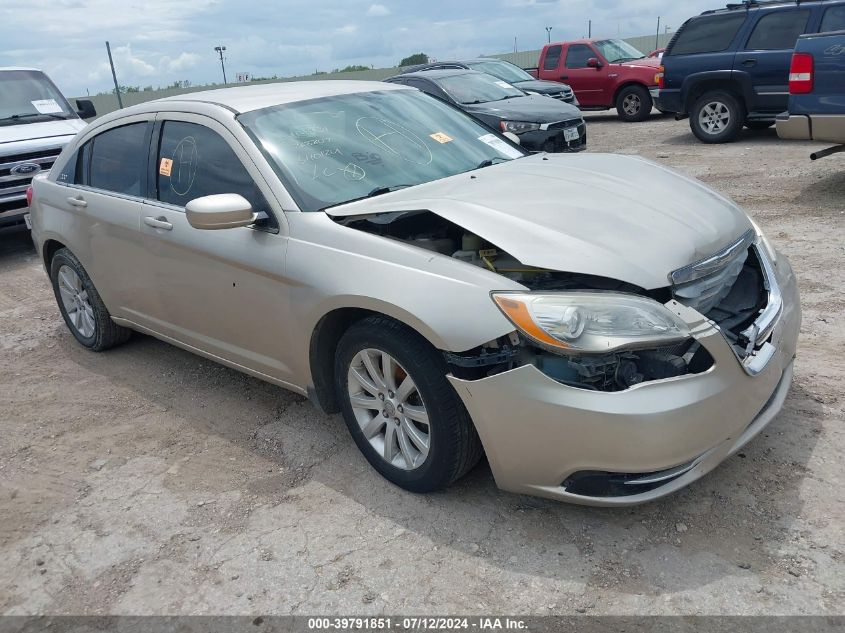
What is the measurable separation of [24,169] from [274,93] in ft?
19.5

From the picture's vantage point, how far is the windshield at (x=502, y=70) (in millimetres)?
13508

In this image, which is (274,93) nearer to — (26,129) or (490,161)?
(490,161)

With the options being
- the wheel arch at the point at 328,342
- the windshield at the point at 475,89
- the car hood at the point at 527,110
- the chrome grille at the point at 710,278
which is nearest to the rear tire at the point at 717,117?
the car hood at the point at 527,110

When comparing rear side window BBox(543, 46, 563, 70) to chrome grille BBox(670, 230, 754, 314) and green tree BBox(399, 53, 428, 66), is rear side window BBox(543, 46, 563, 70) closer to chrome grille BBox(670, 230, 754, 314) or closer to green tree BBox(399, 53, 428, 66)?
chrome grille BBox(670, 230, 754, 314)

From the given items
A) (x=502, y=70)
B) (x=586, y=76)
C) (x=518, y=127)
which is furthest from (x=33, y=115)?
(x=586, y=76)

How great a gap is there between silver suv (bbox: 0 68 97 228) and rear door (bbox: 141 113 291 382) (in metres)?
5.45

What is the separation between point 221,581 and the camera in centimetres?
288

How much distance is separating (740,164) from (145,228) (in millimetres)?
8173

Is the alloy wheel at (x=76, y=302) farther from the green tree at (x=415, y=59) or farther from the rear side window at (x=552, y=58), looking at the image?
the green tree at (x=415, y=59)

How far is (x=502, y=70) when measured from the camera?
1387 cm

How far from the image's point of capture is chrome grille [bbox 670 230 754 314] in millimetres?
2857

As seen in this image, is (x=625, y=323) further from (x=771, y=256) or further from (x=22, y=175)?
(x=22, y=175)

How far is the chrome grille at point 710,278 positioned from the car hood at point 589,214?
0.04m

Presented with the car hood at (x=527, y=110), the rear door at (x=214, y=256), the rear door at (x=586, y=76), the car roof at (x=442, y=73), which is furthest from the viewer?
the rear door at (x=586, y=76)
